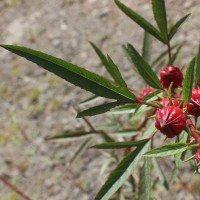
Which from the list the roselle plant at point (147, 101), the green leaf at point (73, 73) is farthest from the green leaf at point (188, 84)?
the green leaf at point (73, 73)

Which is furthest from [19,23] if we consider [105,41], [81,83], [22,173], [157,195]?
[81,83]

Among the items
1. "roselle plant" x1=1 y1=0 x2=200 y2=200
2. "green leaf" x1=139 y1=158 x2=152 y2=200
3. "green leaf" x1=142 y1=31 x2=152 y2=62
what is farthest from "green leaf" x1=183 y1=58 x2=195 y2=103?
"green leaf" x1=142 y1=31 x2=152 y2=62

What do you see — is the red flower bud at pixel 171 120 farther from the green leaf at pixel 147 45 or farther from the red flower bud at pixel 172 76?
the green leaf at pixel 147 45

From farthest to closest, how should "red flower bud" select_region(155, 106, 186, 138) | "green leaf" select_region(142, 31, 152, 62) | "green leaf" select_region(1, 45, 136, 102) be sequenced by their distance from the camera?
"green leaf" select_region(142, 31, 152, 62) < "red flower bud" select_region(155, 106, 186, 138) < "green leaf" select_region(1, 45, 136, 102)

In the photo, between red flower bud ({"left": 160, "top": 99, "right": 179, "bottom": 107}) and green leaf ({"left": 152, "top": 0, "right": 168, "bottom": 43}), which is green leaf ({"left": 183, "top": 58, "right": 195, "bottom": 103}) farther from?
green leaf ({"left": 152, "top": 0, "right": 168, "bottom": 43})

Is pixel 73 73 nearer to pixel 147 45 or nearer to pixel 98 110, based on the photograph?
pixel 98 110
